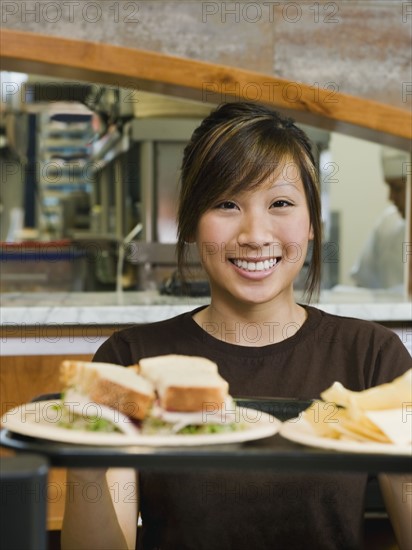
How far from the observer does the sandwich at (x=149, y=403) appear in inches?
33.9

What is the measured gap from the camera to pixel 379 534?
189cm

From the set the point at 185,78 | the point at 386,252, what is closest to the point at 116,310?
the point at 185,78

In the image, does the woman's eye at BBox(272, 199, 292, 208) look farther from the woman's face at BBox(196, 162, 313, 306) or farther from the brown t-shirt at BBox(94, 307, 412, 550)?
the brown t-shirt at BBox(94, 307, 412, 550)

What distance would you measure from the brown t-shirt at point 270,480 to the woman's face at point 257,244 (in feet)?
0.37

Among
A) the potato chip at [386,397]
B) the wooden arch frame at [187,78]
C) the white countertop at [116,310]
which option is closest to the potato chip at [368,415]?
the potato chip at [386,397]

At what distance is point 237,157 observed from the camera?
1438 millimetres

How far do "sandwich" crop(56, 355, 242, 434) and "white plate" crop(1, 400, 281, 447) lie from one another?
0.02m

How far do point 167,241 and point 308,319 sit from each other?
3689mm

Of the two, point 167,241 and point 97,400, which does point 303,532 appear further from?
point 167,241

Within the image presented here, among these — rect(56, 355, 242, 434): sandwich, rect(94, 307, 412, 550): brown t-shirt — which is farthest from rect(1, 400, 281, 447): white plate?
rect(94, 307, 412, 550): brown t-shirt

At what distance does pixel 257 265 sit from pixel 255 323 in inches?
5.9

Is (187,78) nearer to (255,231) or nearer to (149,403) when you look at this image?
(255,231)

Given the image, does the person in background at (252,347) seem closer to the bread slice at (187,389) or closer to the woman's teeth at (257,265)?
the woman's teeth at (257,265)

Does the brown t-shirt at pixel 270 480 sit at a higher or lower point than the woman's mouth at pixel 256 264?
lower
